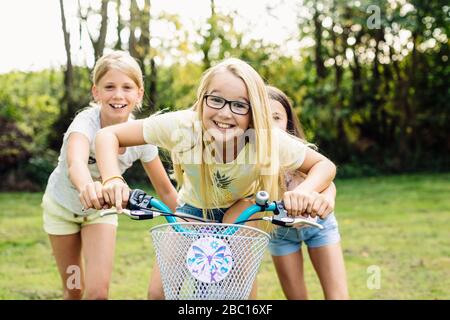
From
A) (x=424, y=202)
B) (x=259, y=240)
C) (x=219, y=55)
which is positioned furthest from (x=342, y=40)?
(x=259, y=240)

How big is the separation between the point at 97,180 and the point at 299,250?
1185mm

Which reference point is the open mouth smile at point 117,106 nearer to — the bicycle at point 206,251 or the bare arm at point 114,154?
the bare arm at point 114,154

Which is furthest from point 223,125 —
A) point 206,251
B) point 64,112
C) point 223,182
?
point 64,112

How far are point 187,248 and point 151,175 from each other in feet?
5.24

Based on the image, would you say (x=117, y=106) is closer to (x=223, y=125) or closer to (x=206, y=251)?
(x=223, y=125)

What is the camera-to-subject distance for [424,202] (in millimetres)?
10219

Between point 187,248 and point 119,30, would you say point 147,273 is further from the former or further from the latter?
point 119,30

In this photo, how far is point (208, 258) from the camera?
248 cm

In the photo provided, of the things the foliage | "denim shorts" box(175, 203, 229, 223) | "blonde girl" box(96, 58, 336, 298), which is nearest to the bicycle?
"blonde girl" box(96, 58, 336, 298)

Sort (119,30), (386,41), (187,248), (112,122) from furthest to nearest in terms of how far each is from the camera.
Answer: (386,41) → (119,30) → (112,122) → (187,248)

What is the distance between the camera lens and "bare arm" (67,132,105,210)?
2559mm

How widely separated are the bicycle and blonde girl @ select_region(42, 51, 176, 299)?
1.27 m

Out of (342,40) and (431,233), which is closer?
(431,233)

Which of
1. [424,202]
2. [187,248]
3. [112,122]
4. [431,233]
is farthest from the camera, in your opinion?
[424,202]
